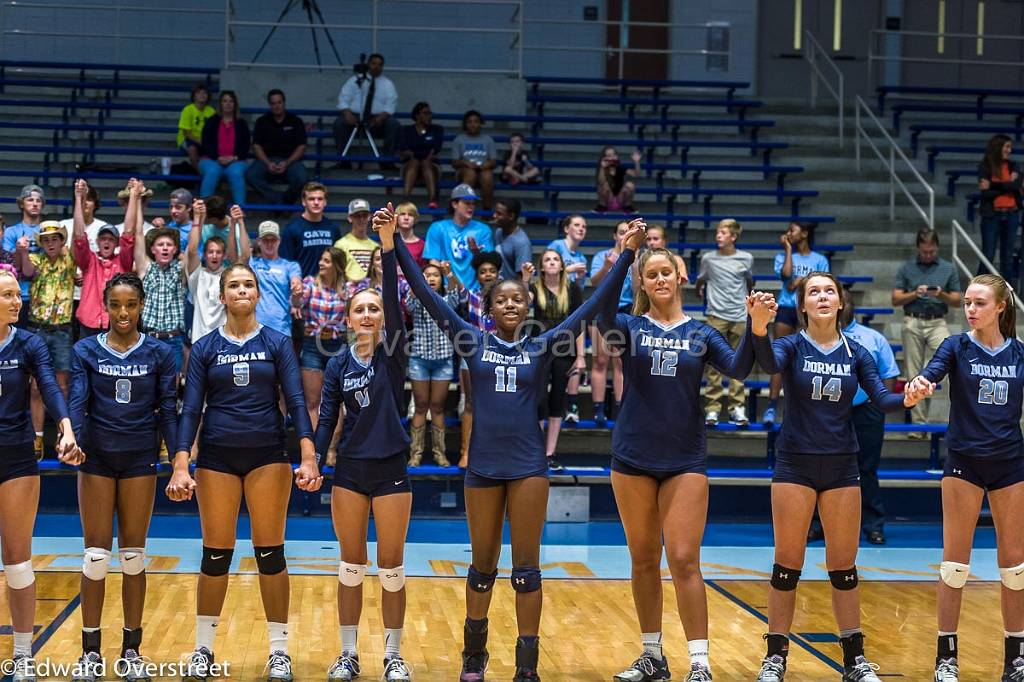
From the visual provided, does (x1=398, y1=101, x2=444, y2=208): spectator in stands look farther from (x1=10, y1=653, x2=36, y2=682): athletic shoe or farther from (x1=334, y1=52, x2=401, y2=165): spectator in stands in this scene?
(x1=10, y1=653, x2=36, y2=682): athletic shoe

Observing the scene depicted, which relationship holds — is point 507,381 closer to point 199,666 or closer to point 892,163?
point 199,666

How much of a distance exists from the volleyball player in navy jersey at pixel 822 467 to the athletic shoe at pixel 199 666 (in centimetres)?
262

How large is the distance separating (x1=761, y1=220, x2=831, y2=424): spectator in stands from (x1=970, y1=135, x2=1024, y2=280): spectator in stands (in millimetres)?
2609

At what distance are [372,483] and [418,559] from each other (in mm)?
3201

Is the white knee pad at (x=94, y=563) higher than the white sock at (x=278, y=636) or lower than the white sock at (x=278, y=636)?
higher

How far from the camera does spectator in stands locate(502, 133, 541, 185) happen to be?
47.2 feet

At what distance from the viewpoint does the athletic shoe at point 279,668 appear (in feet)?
18.9

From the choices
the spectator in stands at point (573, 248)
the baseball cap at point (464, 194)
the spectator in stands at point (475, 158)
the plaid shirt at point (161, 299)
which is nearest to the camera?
the plaid shirt at point (161, 299)

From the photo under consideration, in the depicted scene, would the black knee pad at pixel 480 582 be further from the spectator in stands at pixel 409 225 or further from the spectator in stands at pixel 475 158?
the spectator in stands at pixel 475 158

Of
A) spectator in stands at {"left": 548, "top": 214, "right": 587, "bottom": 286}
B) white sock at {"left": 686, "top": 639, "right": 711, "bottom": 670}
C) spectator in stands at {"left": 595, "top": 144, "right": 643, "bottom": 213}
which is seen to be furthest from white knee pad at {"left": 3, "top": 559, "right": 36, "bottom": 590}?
spectator in stands at {"left": 595, "top": 144, "right": 643, "bottom": 213}

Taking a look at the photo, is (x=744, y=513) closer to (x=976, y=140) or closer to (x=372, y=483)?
(x=372, y=483)

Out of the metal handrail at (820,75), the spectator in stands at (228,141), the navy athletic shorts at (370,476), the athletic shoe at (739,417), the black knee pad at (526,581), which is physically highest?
the metal handrail at (820,75)

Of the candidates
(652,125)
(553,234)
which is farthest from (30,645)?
(652,125)

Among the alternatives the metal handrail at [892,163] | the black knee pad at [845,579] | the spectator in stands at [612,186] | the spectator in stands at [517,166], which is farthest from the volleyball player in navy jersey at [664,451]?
the metal handrail at [892,163]
